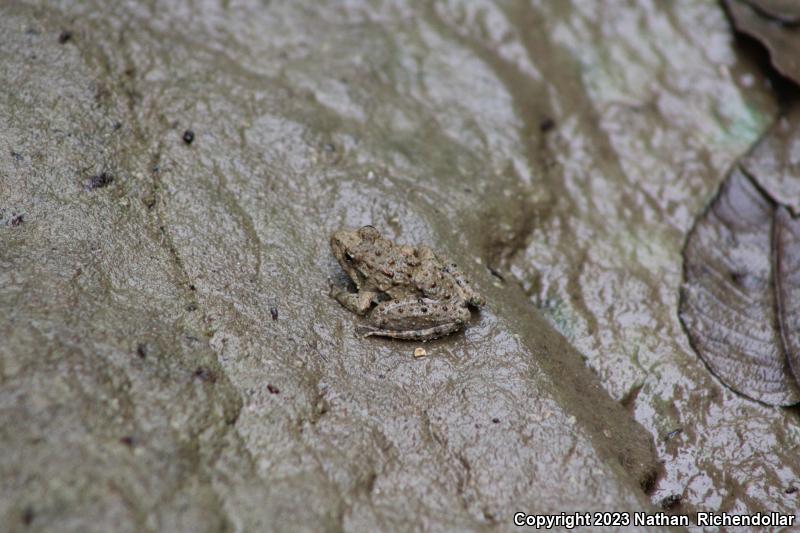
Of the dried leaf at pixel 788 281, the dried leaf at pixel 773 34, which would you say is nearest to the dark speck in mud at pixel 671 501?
the dried leaf at pixel 788 281

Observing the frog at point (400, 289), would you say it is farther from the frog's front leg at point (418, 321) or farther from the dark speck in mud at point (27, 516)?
the dark speck in mud at point (27, 516)

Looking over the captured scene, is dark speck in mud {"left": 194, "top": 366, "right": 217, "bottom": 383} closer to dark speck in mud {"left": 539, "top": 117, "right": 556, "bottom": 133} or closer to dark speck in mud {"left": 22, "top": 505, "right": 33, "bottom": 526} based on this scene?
dark speck in mud {"left": 22, "top": 505, "right": 33, "bottom": 526}

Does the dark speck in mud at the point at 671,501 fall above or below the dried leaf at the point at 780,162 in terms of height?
below

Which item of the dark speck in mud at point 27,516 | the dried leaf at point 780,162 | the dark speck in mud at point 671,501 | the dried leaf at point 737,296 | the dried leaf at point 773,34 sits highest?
the dried leaf at point 773,34

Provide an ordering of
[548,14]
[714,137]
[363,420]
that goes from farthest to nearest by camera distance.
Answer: [548,14]
[714,137]
[363,420]

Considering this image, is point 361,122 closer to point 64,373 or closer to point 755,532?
point 64,373

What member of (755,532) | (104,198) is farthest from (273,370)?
(755,532)
